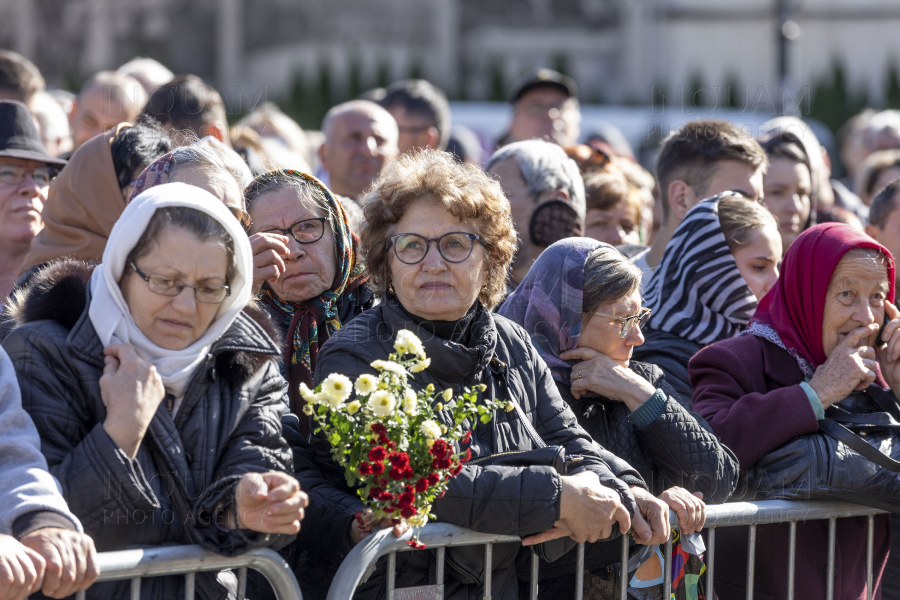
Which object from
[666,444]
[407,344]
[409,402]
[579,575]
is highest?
[407,344]

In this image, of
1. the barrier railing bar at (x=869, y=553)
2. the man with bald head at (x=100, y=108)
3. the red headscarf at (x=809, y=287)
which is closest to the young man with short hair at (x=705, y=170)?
the red headscarf at (x=809, y=287)

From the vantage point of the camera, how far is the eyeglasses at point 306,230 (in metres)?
3.53

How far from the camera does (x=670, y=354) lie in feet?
13.1

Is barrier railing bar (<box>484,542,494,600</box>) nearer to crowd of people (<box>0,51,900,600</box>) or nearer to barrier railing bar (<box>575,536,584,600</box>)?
crowd of people (<box>0,51,900,600</box>)

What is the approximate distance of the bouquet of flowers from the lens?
99.7 inches

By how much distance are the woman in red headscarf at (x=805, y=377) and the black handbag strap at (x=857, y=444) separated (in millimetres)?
44

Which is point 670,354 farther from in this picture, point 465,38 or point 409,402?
point 465,38

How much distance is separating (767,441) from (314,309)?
1579 mm

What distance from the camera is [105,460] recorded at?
237cm

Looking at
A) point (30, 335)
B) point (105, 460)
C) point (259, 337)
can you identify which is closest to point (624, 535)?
point (259, 337)

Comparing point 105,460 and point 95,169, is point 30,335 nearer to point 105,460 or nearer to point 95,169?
point 105,460

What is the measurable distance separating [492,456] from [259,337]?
0.72 metres

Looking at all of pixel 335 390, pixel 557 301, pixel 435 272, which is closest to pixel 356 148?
pixel 557 301

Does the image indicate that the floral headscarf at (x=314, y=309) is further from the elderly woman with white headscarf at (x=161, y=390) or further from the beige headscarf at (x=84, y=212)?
the elderly woman with white headscarf at (x=161, y=390)
